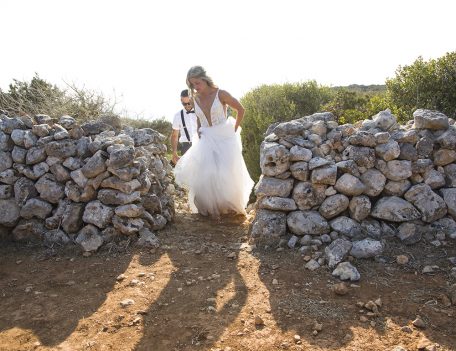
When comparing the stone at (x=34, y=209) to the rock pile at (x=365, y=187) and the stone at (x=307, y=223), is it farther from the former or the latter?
the stone at (x=307, y=223)

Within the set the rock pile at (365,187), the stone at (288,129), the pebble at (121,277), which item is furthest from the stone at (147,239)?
the stone at (288,129)

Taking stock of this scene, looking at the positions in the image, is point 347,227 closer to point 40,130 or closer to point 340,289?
point 340,289

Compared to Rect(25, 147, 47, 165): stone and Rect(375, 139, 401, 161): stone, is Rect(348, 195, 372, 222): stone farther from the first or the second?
Rect(25, 147, 47, 165): stone

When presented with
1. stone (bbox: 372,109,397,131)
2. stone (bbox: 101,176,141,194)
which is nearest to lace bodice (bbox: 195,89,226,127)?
stone (bbox: 101,176,141,194)

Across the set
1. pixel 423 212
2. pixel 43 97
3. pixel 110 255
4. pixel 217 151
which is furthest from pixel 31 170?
pixel 43 97

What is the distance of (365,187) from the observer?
4145mm

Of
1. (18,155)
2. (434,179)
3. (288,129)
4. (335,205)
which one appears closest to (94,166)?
(18,155)

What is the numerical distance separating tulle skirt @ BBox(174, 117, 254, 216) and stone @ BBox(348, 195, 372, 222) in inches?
69.1

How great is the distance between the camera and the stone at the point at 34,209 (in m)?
4.56

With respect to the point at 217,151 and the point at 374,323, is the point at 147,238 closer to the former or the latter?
the point at 217,151

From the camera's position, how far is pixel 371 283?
3.42 meters

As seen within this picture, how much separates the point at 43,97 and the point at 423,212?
391 inches

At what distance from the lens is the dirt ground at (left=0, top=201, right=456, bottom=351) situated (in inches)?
111

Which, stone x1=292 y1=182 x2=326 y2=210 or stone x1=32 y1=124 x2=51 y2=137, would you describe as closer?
stone x1=292 y1=182 x2=326 y2=210
